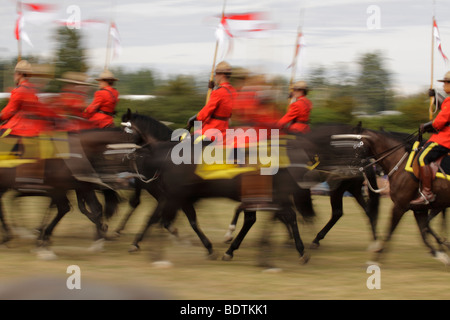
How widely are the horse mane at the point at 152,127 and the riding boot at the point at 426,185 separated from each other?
3.29 meters

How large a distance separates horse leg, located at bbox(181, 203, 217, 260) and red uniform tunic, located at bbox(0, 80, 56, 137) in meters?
2.00

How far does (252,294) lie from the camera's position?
6789 millimetres

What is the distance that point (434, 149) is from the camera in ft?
28.2

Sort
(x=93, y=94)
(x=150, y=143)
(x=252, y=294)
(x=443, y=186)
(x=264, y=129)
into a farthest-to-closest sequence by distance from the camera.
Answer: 1. (x=93, y=94)
2. (x=150, y=143)
3. (x=443, y=186)
4. (x=264, y=129)
5. (x=252, y=294)

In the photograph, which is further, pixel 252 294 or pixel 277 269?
pixel 277 269

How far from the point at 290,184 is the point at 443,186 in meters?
1.93

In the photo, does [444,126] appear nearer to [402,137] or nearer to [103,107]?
[402,137]

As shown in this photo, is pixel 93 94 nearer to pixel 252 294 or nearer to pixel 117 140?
pixel 117 140

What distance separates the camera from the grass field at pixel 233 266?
23.0 feet

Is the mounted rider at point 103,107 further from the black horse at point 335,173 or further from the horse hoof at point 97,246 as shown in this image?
the black horse at point 335,173

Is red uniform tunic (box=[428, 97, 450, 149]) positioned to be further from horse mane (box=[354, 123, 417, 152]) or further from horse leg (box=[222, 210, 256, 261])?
horse leg (box=[222, 210, 256, 261])

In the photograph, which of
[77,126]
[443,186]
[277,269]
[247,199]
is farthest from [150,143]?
[443,186]

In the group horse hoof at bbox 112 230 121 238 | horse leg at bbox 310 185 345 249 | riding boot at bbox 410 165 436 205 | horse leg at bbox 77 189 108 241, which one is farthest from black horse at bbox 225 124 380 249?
horse leg at bbox 77 189 108 241

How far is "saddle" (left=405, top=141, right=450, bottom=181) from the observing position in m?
8.51
